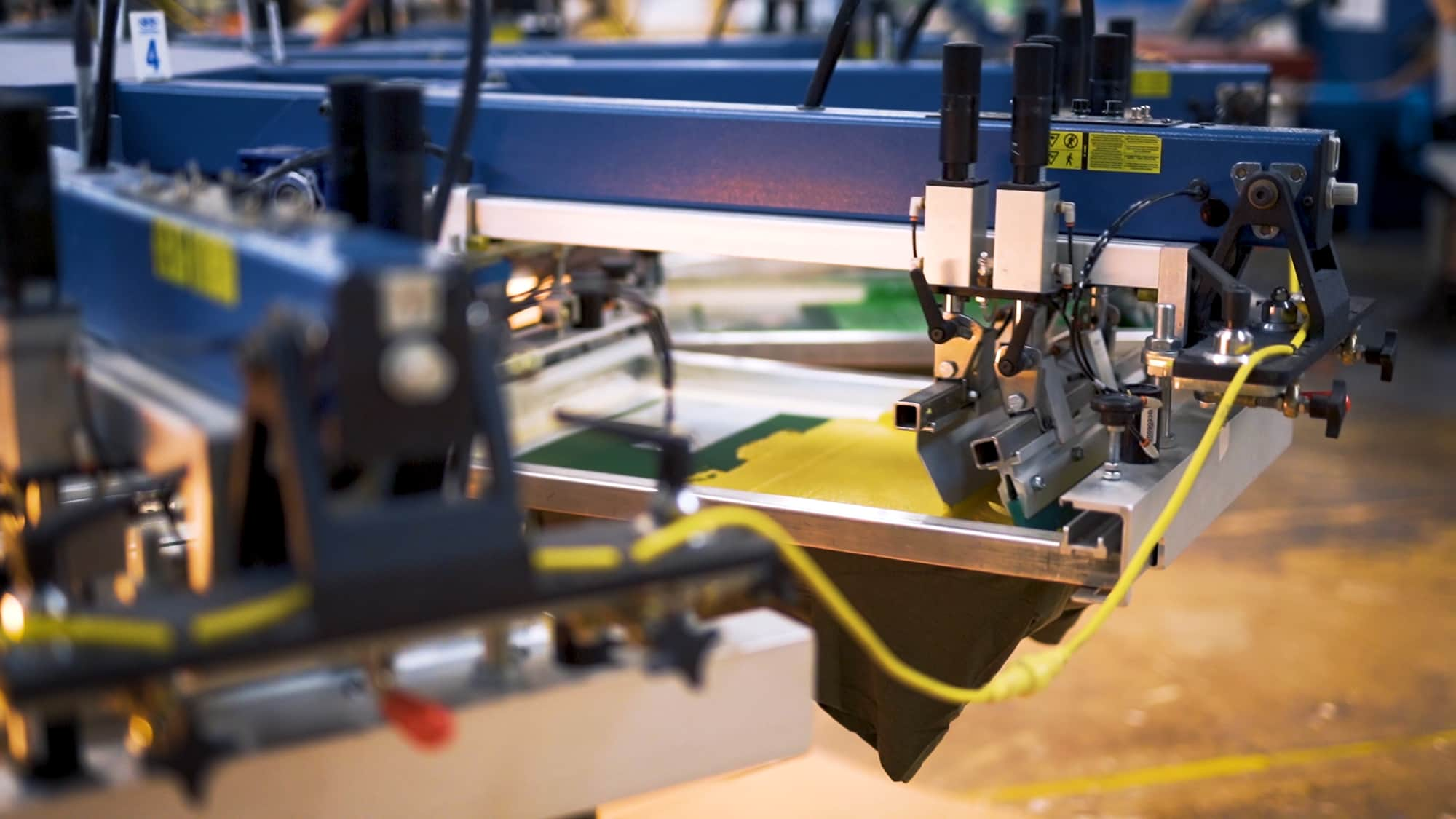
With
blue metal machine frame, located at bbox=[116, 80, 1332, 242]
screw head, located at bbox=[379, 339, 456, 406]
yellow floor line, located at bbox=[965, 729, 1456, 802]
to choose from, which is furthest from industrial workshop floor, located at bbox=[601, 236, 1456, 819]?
screw head, located at bbox=[379, 339, 456, 406]

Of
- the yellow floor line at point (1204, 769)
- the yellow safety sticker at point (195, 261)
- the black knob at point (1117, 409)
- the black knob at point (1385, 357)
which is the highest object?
the yellow safety sticker at point (195, 261)

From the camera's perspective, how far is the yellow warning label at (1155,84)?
2426mm

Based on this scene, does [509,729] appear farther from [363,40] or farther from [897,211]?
[363,40]

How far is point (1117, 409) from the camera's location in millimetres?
1554

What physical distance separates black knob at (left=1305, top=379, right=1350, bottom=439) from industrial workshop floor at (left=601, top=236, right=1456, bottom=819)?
3.85ft

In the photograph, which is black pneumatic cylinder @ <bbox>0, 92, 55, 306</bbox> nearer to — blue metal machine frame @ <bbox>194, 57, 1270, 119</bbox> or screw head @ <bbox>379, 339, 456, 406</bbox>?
screw head @ <bbox>379, 339, 456, 406</bbox>

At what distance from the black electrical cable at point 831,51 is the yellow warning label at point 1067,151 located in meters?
0.26

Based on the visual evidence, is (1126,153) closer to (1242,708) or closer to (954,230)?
(954,230)

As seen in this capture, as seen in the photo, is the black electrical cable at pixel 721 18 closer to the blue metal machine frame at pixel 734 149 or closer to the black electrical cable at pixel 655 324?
the black electrical cable at pixel 655 324

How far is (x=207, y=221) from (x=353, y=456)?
278 millimetres

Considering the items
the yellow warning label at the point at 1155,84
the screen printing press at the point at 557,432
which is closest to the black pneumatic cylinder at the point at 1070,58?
the screen printing press at the point at 557,432

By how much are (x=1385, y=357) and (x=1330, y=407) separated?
8.3 inches

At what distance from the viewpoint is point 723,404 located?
87.0 inches

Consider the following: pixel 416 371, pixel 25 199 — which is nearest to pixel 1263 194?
pixel 416 371
